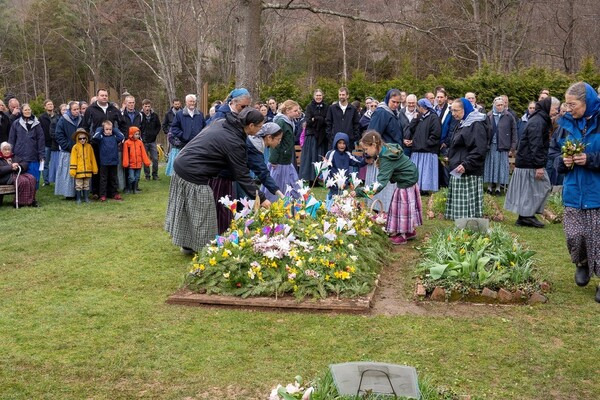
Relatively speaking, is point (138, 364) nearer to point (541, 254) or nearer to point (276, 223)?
point (276, 223)

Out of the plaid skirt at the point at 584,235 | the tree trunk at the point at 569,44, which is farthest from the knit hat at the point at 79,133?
the tree trunk at the point at 569,44

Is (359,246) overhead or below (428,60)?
below

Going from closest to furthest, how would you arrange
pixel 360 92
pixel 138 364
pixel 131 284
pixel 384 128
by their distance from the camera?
pixel 138 364 < pixel 131 284 < pixel 384 128 < pixel 360 92

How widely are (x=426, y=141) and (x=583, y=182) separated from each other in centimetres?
654

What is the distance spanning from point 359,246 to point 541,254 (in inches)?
96.0

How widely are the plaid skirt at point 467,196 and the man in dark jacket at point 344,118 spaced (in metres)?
4.69

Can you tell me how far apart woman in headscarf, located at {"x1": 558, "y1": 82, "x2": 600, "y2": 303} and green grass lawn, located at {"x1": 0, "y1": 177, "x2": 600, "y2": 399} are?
40cm

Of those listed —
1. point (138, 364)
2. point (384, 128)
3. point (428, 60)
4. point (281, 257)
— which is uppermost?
point (428, 60)

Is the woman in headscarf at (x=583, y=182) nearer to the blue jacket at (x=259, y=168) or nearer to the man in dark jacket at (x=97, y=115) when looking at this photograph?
the blue jacket at (x=259, y=168)

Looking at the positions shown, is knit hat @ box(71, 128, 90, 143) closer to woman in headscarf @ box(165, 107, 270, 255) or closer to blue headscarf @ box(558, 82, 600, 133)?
woman in headscarf @ box(165, 107, 270, 255)

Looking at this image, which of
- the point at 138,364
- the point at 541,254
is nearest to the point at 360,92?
the point at 541,254

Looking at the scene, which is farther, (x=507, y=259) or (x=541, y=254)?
(x=541, y=254)

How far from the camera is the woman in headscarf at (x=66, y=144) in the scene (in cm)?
1372

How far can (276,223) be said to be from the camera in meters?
7.59
